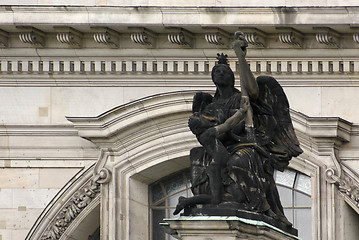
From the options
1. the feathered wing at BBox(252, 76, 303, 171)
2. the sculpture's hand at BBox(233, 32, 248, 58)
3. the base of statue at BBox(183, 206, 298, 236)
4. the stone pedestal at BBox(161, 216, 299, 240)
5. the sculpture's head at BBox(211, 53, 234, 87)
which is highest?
the sculpture's hand at BBox(233, 32, 248, 58)

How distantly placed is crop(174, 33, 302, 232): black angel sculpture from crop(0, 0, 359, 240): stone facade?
9.28 m

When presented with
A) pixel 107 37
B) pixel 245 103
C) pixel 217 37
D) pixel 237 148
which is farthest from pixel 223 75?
pixel 107 37

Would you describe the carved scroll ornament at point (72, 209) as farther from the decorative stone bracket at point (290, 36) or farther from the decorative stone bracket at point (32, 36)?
the decorative stone bracket at point (290, 36)

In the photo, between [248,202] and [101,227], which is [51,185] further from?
[248,202]

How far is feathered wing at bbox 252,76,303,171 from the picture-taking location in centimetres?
2120

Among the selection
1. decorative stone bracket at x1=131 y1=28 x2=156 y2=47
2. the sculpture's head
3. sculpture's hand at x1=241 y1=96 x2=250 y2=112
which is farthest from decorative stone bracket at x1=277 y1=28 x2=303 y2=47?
A: sculpture's hand at x1=241 y1=96 x2=250 y2=112

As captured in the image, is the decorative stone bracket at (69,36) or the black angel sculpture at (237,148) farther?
the decorative stone bracket at (69,36)

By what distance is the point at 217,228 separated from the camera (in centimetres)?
1983

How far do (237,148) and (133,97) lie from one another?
1112 centimetres

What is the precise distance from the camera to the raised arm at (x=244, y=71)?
20625 millimetres

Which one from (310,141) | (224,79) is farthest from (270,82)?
(310,141)

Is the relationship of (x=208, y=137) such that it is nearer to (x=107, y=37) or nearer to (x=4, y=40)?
(x=107, y=37)

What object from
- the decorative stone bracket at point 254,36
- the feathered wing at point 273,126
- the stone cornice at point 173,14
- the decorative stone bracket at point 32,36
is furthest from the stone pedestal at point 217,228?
the decorative stone bracket at point 32,36

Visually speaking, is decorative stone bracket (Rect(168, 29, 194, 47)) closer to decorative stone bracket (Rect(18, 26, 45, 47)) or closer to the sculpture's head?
decorative stone bracket (Rect(18, 26, 45, 47))
